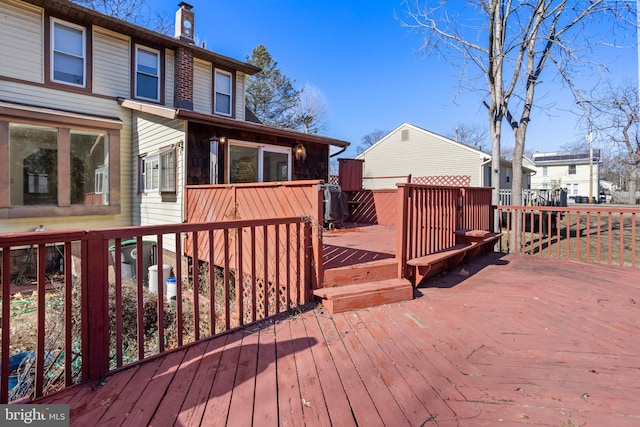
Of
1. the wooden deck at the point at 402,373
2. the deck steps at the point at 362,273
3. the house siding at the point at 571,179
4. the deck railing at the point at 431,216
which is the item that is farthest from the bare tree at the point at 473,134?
the wooden deck at the point at 402,373

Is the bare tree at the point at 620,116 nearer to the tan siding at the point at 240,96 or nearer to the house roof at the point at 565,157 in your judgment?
the tan siding at the point at 240,96

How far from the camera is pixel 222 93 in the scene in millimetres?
10539

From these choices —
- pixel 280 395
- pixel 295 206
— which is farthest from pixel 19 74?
pixel 280 395

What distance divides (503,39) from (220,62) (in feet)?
26.7

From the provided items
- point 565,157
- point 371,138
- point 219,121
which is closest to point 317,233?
point 219,121

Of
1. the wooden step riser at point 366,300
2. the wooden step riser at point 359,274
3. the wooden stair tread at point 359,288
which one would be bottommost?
the wooden step riser at point 366,300

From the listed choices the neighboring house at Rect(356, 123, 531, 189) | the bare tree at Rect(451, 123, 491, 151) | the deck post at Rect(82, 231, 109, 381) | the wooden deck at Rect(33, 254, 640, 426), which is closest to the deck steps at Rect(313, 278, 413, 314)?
the wooden deck at Rect(33, 254, 640, 426)

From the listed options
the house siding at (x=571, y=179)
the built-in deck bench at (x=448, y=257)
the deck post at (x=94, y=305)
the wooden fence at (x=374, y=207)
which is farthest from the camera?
the house siding at (x=571, y=179)

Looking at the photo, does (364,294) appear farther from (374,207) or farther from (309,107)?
(309,107)

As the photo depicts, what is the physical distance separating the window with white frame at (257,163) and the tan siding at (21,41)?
4.94 metres

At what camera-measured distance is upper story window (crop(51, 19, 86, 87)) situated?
25.5ft

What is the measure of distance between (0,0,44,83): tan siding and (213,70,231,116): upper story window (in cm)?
432

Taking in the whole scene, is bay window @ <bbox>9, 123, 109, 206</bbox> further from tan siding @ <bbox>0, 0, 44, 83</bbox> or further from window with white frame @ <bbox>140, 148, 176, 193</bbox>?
tan siding @ <bbox>0, 0, 44, 83</bbox>

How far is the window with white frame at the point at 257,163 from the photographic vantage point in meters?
7.79
